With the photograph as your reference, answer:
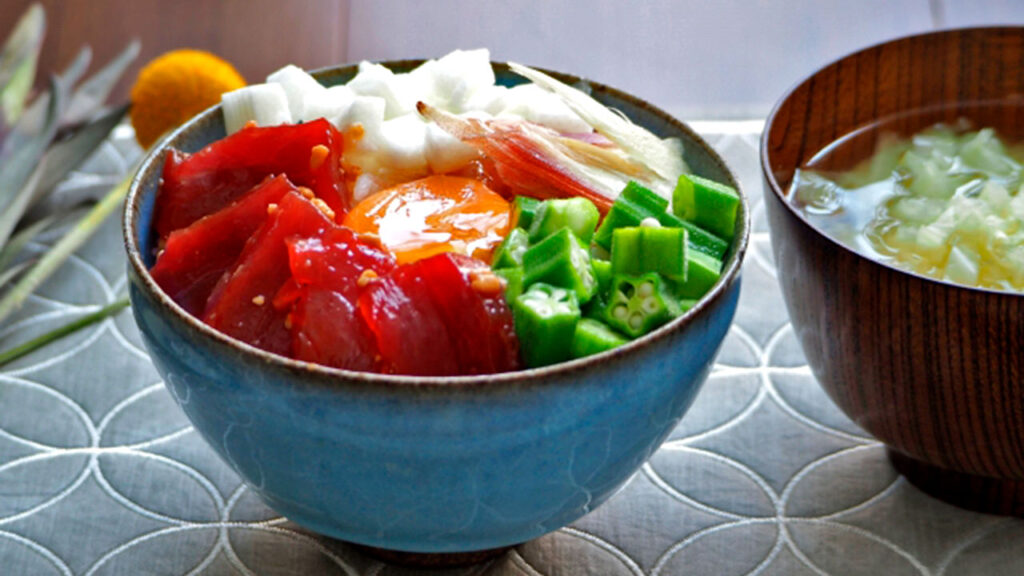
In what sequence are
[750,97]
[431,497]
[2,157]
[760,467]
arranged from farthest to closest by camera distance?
[750,97] → [2,157] → [760,467] → [431,497]

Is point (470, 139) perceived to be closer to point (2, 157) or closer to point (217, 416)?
point (217, 416)

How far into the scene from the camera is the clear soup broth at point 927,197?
1.37 m

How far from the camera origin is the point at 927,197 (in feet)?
4.96

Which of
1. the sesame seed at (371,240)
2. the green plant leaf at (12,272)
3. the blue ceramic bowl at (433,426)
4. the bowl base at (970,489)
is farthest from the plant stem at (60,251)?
the bowl base at (970,489)

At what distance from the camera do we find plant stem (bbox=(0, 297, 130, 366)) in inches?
64.3

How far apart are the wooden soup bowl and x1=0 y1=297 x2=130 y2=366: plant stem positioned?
88 cm

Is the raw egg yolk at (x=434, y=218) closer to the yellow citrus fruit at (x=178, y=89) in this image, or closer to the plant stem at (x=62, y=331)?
the plant stem at (x=62, y=331)

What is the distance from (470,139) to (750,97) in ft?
3.99

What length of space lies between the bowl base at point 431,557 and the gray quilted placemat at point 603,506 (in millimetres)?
10

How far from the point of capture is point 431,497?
3.72 feet

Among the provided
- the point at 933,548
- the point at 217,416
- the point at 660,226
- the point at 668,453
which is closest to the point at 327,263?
the point at 217,416

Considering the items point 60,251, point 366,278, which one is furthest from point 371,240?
point 60,251

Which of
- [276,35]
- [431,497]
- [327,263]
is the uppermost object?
[327,263]

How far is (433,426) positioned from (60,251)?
3.03ft
